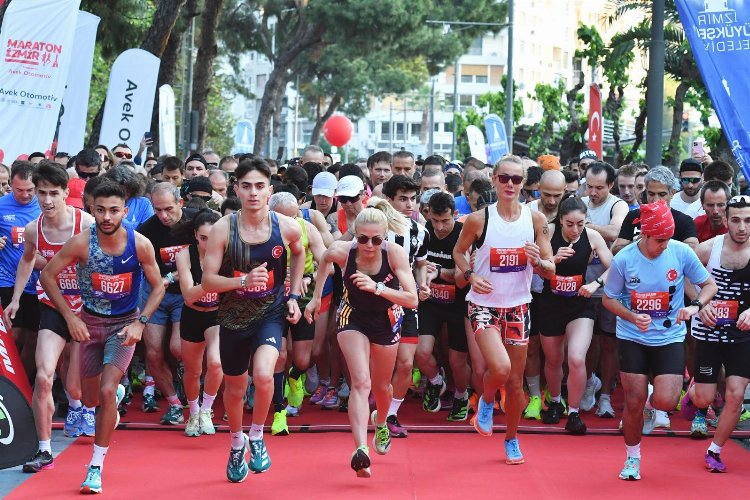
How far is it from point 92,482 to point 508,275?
322 centimetres

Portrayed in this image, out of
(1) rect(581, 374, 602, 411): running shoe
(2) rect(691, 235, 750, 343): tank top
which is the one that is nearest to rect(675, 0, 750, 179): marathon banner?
(2) rect(691, 235, 750, 343): tank top

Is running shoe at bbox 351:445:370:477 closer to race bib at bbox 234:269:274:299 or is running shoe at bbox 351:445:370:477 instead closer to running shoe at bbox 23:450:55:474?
race bib at bbox 234:269:274:299

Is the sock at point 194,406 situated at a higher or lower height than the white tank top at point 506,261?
lower

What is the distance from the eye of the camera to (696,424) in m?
10.3

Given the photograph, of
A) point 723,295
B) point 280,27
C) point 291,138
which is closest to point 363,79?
point 280,27

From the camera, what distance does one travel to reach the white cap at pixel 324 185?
37.9ft

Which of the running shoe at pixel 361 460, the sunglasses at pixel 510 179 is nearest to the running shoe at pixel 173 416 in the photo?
the running shoe at pixel 361 460

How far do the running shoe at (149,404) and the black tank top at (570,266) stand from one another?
143 inches

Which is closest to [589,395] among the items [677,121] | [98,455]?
[98,455]

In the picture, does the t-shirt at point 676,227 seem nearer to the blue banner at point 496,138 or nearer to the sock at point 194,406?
the sock at point 194,406

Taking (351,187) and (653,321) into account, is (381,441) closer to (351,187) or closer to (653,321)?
(653,321)

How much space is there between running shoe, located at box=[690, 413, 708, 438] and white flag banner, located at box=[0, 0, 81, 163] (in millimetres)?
8341

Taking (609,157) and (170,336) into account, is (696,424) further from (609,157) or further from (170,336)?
(609,157)

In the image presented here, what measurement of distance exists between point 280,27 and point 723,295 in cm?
4180
